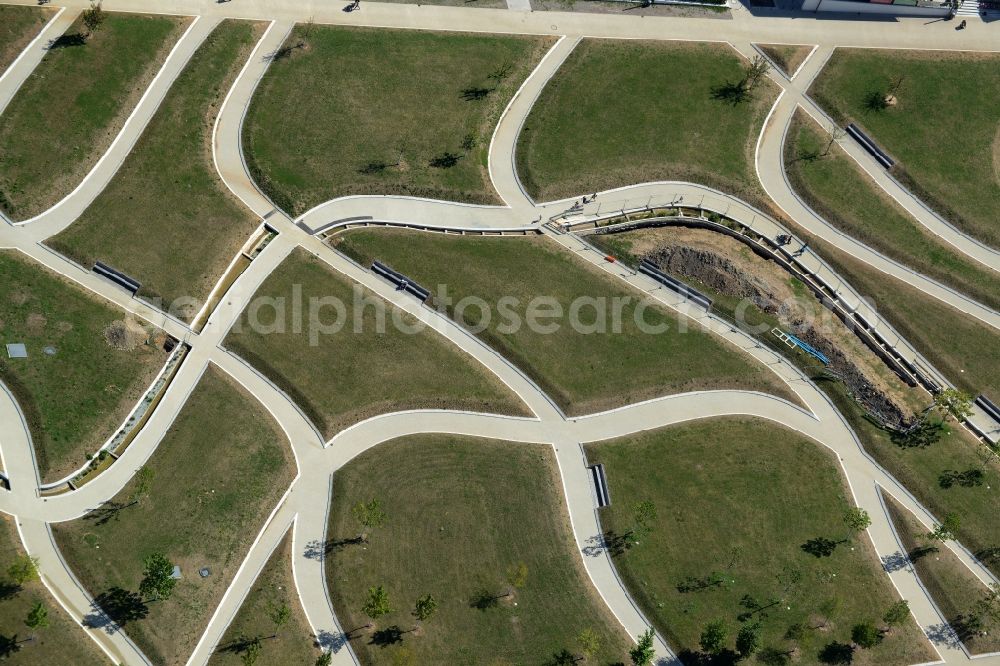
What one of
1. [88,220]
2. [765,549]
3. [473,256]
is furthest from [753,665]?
[88,220]

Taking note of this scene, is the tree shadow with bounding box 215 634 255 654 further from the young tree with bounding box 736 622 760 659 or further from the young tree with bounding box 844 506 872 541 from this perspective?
the young tree with bounding box 844 506 872 541

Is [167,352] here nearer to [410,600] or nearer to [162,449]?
[162,449]

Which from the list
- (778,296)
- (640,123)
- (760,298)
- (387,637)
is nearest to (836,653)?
(760,298)

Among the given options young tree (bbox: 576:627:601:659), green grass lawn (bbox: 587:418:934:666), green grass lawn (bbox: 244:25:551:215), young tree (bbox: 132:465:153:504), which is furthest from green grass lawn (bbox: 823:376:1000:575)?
young tree (bbox: 132:465:153:504)

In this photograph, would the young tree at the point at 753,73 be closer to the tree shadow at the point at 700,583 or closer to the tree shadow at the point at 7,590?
the tree shadow at the point at 700,583

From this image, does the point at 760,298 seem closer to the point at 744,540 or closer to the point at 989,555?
the point at 744,540

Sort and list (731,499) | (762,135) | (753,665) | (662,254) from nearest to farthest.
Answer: (753,665) → (731,499) → (662,254) → (762,135)
